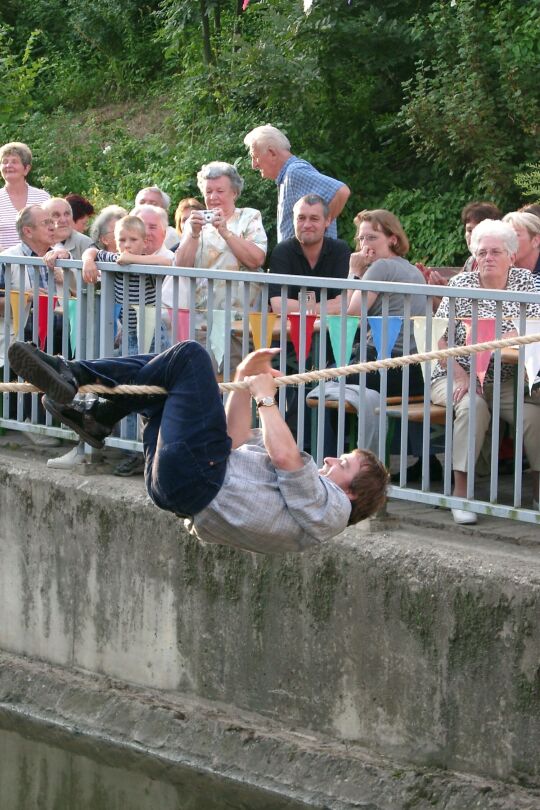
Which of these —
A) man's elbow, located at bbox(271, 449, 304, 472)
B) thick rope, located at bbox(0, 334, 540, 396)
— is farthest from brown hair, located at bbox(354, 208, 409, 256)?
man's elbow, located at bbox(271, 449, 304, 472)

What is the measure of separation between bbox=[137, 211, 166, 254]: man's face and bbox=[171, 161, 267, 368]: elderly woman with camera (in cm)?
20

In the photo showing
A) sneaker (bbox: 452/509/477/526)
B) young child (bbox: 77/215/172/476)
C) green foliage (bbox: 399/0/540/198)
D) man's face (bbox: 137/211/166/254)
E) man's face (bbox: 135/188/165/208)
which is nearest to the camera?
sneaker (bbox: 452/509/477/526)

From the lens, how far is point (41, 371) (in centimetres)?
495

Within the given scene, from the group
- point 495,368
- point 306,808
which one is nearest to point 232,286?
point 495,368

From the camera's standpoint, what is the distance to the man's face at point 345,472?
5094mm

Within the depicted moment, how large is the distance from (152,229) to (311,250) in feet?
2.97

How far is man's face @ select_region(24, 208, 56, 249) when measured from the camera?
8250 millimetres

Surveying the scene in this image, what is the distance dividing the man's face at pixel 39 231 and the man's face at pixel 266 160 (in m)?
1.33

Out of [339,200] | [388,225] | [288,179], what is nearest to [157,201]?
[288,179]

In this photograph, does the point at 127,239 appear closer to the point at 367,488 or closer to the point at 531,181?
the point at 367,488

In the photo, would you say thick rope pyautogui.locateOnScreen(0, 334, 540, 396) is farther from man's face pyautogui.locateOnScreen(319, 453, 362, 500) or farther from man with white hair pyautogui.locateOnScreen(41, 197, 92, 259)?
man with white hair pyautogui.locateOnScreen(41, 197, 92, 259)

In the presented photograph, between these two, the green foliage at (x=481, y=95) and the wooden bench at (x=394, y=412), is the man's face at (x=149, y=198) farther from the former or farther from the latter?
the green foliage at (x=481, y=95)

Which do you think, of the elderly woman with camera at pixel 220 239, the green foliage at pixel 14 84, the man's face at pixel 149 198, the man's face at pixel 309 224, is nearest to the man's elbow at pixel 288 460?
the elderly woman with camera at pixel 220 239

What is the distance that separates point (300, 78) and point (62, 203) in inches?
277
